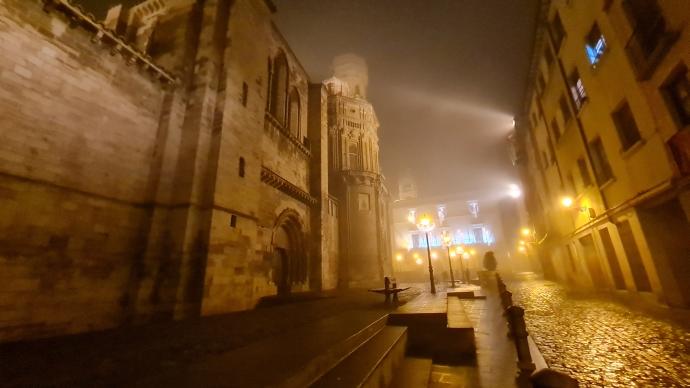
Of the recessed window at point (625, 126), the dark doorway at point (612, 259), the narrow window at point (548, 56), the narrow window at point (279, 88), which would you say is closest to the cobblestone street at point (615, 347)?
the dark doorway at point (612, 259)

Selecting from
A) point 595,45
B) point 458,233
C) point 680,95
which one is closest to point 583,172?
point 595,45

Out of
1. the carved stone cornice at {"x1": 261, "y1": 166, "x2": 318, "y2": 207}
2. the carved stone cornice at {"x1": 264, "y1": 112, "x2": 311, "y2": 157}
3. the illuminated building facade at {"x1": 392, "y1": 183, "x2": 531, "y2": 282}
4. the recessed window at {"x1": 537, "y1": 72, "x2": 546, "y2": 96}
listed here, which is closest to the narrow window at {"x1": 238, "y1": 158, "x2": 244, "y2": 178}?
the carved stone cornice at {"x1": 261, "y1": 166, "x2": 318, "y2": 207}

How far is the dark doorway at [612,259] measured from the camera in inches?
425

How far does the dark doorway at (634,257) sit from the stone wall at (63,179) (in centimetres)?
1602

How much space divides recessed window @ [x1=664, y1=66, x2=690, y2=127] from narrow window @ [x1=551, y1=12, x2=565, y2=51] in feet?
22.9

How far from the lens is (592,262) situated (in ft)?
44.6

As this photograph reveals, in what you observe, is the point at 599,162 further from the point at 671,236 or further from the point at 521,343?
the point at 521,343

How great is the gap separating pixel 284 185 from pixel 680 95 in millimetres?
13510

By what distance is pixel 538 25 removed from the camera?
14266mm

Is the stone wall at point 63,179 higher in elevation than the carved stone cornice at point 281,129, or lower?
lower

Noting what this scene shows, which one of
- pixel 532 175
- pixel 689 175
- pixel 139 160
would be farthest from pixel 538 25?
pixel 139 160

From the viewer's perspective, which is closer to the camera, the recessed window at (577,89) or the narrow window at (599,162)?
the narrow window at (599,162)

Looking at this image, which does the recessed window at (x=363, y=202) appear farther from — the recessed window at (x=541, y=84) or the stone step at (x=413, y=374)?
the stone step at (x=413, y=374)

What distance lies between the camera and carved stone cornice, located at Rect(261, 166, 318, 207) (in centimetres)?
1279
